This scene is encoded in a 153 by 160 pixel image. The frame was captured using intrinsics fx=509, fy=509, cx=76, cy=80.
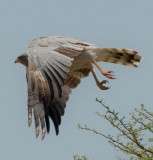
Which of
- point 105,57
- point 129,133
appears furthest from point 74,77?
point 129,133

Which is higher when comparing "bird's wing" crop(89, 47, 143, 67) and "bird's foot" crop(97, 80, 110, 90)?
"bird's wing" crop(89, 47, 143, 67)

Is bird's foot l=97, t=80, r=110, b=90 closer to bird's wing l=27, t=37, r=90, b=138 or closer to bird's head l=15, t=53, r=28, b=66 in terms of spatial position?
bird's wing l=27, t=37, r=90, b=138

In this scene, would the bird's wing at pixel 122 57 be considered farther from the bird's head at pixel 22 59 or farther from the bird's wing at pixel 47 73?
the bird's head at pixel 22 59

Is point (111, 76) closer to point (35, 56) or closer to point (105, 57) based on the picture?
point (105, 57)

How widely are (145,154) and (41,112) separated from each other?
6.34 ft

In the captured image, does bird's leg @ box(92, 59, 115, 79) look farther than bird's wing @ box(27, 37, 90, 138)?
Yes

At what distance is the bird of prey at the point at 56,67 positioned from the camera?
608 cm

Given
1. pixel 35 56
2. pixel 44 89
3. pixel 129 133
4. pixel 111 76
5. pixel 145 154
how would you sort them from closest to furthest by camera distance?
pixel 145 154, pixel 129 133, pixel 44 89, pixel 35 56, pixel 111 76

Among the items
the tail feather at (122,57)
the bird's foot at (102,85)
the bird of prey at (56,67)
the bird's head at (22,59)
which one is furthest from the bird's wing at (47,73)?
the bird's foot at (102,85)

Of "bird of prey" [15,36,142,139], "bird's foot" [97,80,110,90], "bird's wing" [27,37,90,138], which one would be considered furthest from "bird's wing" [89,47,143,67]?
"bird's wing" [27,37,90,138]

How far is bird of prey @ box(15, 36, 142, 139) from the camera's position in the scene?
608cm

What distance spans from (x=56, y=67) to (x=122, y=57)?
222 cm

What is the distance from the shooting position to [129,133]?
5352 millimetres

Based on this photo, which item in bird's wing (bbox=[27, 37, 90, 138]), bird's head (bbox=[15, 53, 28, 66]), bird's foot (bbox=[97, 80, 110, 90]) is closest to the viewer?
bird's wing (bbox=[27, 37, 90, 138])
